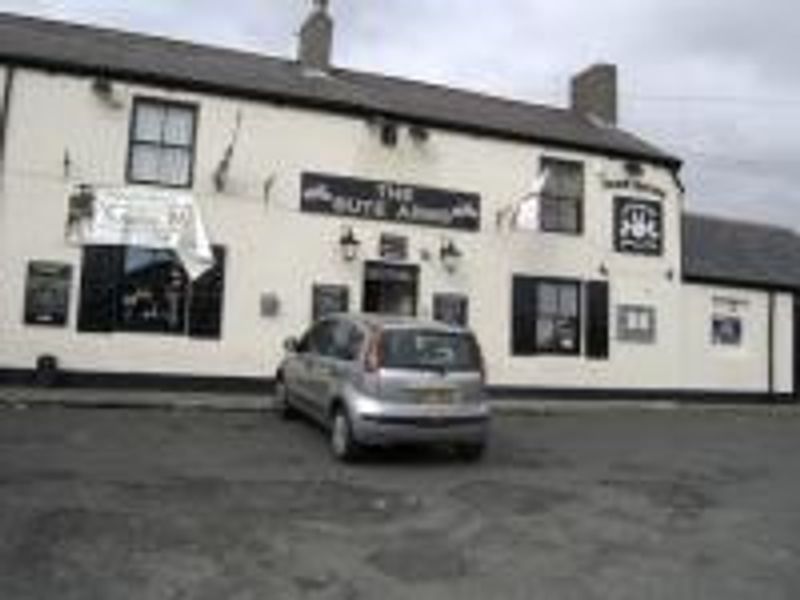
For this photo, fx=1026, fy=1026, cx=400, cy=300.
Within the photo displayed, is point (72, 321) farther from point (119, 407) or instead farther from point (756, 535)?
point (756, 535)

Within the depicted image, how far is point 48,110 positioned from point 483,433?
36.0 feet

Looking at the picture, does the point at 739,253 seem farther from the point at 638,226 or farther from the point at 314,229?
the point at 314,229

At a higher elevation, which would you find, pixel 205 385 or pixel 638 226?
pixel 638 226

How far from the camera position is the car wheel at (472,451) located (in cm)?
1333

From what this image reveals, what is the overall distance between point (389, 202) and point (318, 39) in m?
5.02

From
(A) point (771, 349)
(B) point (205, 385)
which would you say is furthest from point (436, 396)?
(A) point (771, 349)

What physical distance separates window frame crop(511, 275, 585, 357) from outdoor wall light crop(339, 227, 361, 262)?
3.82 m

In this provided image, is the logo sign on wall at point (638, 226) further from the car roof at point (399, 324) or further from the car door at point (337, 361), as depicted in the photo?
the car roof at point (399, 324)

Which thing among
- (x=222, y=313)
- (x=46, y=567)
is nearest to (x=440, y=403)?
(x=46, y=567)

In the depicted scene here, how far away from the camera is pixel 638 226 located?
24141mm

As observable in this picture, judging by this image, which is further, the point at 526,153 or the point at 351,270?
the point at 526,153

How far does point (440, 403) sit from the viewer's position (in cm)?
1276

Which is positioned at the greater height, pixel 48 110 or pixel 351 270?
pixel 48 110

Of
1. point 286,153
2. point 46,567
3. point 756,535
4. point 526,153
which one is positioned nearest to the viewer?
point 46,567
